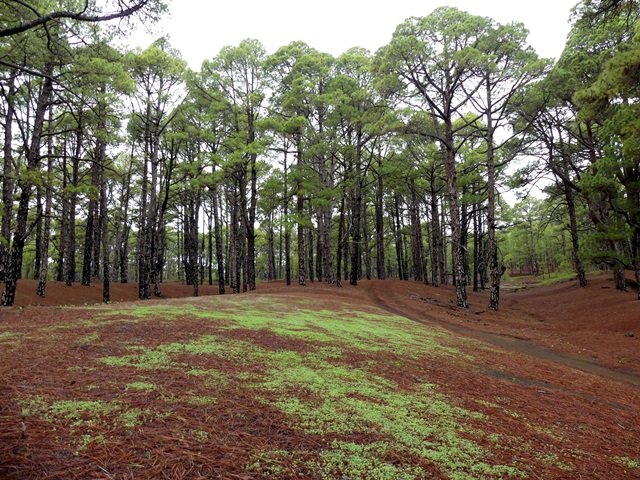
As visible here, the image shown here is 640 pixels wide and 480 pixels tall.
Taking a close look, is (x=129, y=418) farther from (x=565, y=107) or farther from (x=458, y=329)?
(x=565, y=107)

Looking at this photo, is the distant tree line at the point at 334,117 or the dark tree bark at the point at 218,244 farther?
the dark tree bark at the point at 218,244

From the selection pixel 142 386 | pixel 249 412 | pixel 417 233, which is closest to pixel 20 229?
pixel 142 386

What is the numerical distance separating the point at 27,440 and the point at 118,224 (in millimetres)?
29932

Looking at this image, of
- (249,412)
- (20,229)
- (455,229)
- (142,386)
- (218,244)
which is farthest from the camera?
(218,244)

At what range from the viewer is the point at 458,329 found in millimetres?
10820

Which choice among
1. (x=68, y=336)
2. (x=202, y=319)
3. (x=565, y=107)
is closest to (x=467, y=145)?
(x=565, y=107)

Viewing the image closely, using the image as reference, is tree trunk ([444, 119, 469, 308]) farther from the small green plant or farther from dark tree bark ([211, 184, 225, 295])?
dark tree bark ([211, 184, 225, 295])

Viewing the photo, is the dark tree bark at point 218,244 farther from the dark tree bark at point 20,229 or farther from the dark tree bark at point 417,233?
the dark tree bark at point 417,233

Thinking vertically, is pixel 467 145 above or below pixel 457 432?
above

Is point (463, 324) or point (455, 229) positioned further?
point (455, 229)

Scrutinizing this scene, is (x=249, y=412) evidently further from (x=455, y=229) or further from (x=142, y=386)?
(x=455, y=229)

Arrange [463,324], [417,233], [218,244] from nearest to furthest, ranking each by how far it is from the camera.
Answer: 1. [463,324]
2. [218,244]
3. [417,233]

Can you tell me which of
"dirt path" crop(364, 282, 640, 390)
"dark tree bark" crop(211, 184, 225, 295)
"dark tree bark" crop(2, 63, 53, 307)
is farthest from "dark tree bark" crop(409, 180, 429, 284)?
"dark tree bark" crop(2, 63, 53, 307)

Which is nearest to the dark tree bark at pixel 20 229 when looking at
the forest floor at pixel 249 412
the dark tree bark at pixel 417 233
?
the forest floor at pixel 249 412
